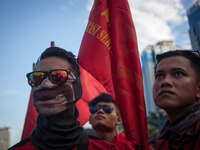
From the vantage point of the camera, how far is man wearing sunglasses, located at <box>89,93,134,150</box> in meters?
4.26

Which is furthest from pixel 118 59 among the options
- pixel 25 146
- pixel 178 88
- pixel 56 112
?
pixel 25 146

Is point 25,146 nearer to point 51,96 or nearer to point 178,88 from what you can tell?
point 51,96

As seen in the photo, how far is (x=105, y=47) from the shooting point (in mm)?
3496

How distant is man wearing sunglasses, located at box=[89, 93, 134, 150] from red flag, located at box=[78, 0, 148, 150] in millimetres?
1100

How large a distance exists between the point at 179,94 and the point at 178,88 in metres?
0.07

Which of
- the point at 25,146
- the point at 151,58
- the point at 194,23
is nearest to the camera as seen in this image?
the point at 25,146

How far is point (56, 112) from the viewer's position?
2.67m

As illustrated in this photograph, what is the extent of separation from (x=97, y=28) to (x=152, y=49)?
85014 mm

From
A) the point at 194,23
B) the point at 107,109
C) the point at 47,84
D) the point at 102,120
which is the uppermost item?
the point at 194,23

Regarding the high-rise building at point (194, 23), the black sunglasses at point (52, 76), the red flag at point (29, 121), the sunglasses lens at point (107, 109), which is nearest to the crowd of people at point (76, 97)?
the black sunglasses at point (52, 76)

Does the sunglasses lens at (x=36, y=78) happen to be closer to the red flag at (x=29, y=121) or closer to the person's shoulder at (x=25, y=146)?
the person's shoulder at (x=25, y=146)

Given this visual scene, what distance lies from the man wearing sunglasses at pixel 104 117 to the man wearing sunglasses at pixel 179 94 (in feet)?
5.80

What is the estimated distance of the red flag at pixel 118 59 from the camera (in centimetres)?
301

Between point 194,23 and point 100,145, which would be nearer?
point 100,145
